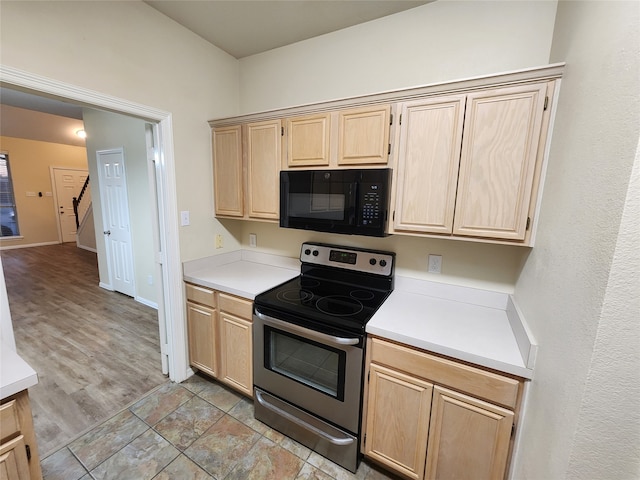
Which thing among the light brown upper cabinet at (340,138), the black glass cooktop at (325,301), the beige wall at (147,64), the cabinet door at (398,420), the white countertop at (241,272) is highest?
the beige wall at (147,64)

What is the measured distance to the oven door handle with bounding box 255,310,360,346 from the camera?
140 centimetres

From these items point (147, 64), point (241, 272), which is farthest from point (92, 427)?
point (147, 64)

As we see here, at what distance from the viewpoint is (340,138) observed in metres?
1.69

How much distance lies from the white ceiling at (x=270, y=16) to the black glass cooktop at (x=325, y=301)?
5.91ft

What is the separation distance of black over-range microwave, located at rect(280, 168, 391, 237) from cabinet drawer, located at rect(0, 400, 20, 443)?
4.74ft

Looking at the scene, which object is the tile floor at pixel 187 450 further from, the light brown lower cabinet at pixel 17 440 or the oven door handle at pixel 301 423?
the light brown lower cabinet at pixel 17 440

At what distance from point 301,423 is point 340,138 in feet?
5.77

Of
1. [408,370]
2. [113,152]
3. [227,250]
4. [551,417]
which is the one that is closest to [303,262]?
[227,250]

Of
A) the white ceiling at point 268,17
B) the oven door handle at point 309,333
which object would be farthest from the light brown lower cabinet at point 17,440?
the white ceiling at point 268,17

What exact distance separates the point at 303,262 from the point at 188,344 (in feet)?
3.84

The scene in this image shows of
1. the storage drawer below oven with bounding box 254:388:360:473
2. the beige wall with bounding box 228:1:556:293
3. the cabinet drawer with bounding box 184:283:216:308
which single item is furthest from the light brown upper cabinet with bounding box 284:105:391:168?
the storage drawer below oven with bounding box 254:388:360:473

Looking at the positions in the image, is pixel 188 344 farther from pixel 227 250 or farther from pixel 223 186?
pixel 223 186

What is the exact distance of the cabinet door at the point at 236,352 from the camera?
1.88 meters

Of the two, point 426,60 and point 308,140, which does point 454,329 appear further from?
point 426,60
